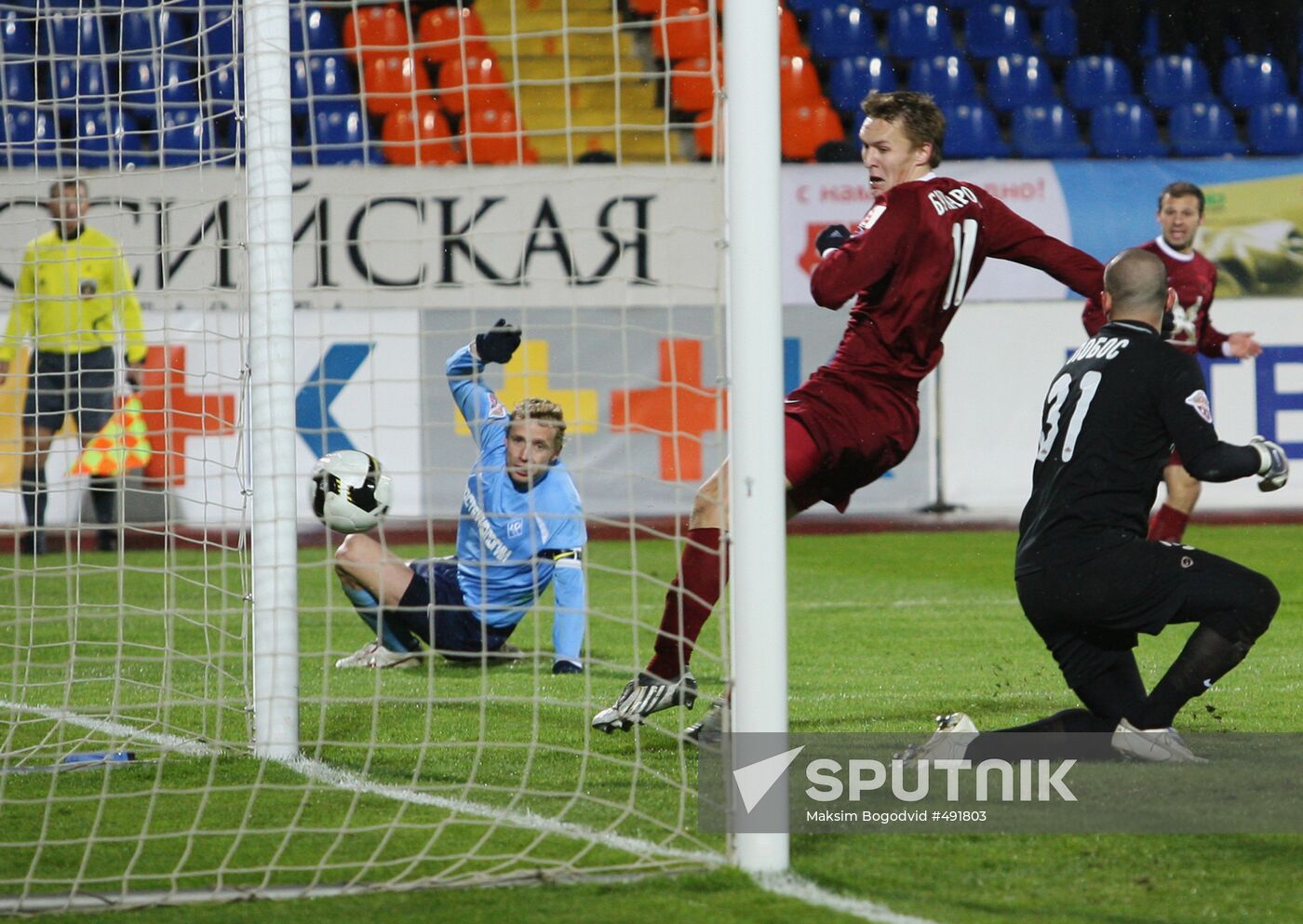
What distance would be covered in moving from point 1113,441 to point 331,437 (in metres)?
7.11

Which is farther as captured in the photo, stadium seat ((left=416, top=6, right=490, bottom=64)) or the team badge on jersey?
stadium seat ((left=416, top=6, right=490, bottom=64))

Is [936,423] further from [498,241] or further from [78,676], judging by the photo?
[78,676]

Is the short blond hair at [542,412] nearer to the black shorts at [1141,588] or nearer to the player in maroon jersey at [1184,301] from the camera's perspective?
the black shorts at [1141,588]

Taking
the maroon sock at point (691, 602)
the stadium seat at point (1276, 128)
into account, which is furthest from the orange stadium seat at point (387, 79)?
the maroon sock at point (691, 602)

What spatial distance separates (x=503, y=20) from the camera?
13.5 m

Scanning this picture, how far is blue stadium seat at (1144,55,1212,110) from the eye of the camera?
13680mm

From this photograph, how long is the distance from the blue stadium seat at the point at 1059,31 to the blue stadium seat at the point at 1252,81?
52.5 inches

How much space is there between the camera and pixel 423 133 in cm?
1314

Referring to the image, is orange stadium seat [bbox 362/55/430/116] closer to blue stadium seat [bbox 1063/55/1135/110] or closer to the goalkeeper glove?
blue stadium seat [bbox 1063/55/1135/110]

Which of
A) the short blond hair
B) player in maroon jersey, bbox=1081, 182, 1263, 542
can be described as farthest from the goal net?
player in maroon jersey, bbox=1081, 182, 1263, 542

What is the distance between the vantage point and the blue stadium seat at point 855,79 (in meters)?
13.6

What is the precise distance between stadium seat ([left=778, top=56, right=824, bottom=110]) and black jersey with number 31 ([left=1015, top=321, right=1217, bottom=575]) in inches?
394

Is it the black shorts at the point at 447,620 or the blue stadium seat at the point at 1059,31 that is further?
the blue stadium seat at the point at 1059,31

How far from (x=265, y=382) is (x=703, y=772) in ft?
4.92
